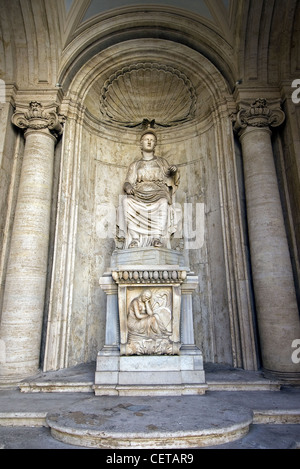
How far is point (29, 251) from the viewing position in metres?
4.62

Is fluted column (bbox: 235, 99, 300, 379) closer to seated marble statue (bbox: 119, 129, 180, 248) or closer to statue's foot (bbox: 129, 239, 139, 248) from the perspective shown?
seated marble statue (bbox: 119, 129, 180, 248)

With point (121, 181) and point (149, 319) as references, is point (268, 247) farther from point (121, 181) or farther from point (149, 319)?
point (121, 181)

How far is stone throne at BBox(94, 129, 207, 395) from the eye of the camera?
353 centimetres

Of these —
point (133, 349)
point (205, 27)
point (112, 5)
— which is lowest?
point (133, 349)

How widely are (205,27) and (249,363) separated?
6120mm

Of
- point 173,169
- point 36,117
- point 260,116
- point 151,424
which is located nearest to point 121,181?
point 173,169

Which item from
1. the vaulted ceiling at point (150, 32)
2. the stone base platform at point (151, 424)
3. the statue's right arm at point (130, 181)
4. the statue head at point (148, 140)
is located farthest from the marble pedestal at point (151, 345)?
the vaulted ceiling at point (150, 32)

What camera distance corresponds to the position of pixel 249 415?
8.70 feet

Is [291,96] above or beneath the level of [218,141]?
above

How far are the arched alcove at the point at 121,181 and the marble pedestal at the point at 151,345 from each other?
1274 millimetres

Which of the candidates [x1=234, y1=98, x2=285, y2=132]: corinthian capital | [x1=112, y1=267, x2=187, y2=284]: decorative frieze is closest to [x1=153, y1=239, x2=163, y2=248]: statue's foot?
[x1=112, y1=267, x2=187, y2=284]: decorative frieze

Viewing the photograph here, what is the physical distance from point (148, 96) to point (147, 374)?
19.1 feet

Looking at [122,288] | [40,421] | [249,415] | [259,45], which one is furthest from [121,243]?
[259,45]

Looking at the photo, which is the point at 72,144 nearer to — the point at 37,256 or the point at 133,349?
the point at 37,256
